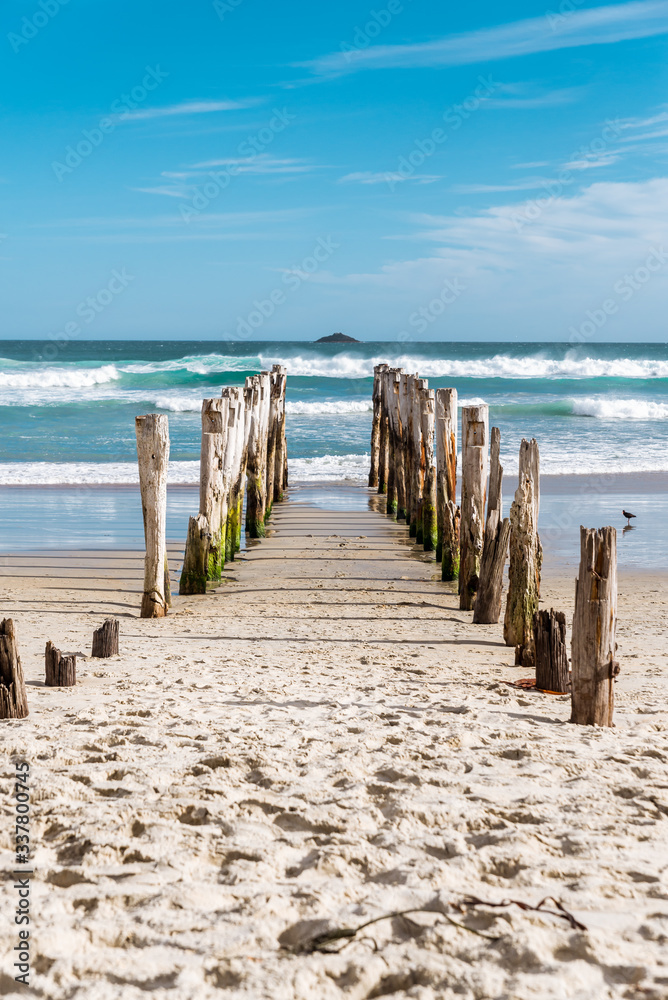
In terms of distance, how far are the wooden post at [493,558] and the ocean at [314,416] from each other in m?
3.16

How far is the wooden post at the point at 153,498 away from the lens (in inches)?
280

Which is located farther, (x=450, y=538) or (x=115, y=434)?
(x=115, y=434)

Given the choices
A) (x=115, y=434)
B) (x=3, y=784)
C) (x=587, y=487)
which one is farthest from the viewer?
(x=115, y=434)

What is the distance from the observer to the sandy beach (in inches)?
95.7

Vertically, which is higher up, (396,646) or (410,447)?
(410,447)

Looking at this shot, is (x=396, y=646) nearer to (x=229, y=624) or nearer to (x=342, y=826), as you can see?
(x=229, y=624)

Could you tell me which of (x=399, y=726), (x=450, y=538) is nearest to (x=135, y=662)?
(x=399, y=726)

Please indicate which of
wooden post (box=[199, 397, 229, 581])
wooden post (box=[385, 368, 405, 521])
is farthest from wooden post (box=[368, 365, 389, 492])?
wooden post (box=[199, 397, 229, 581])

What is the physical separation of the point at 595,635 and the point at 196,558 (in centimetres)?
483

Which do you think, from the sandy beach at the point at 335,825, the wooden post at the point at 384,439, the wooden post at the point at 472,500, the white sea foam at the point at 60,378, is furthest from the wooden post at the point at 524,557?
the white sea foam at the point at 60,378

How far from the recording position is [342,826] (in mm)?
3236

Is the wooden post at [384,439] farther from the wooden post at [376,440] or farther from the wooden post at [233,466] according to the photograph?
the wooden post at [233,466]

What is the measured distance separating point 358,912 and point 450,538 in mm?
6640

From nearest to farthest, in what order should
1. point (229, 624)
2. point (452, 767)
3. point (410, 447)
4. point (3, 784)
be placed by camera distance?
point (3, 784)
point (452, 767)
point (229, 624)
point (410, 447)
